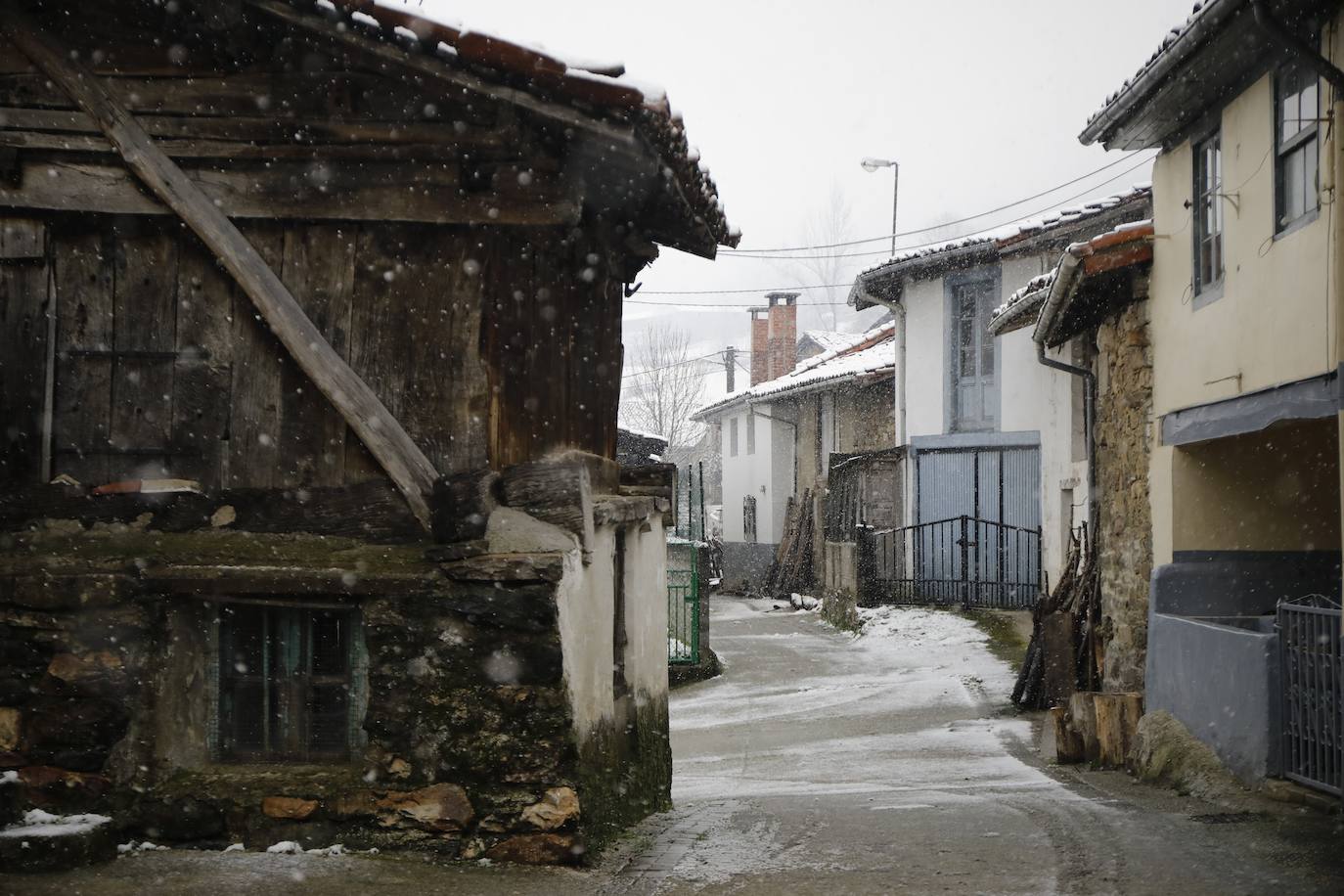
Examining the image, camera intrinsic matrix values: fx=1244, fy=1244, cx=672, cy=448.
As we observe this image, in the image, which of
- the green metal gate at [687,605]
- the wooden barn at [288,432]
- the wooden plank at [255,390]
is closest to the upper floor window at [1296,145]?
the wooden barn at [288,432]

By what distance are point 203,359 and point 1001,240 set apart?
15879mm

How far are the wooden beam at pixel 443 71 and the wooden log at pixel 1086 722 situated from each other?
6.73 meters

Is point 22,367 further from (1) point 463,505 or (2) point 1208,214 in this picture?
(2) point 1208,214

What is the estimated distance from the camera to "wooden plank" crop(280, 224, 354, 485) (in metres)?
6.05

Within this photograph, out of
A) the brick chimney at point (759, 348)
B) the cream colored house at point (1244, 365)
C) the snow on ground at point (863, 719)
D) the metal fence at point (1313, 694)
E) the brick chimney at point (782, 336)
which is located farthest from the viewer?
the brick chimney at point (759, 348)

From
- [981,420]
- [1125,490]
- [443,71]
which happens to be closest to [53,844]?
[443,71]

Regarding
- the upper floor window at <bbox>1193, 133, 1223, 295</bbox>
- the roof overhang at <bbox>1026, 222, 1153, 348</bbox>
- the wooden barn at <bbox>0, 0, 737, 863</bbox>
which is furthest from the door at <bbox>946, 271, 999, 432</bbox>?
the wooden barn at <bbox>0, 0, 737, 863</bbox>

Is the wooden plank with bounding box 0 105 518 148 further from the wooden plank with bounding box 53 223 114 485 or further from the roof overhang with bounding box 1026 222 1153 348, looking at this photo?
the roof overhang with bounding box 1026 222 1153 348

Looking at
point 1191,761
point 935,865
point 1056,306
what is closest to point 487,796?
point 935,865

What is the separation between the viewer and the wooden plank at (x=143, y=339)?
240 inches

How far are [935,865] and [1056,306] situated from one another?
6491mm

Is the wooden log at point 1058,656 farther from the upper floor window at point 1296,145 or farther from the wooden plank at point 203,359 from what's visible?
the wooden plank at point 203,359

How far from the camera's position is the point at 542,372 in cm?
691

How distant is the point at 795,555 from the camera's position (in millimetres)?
Result: 29828
